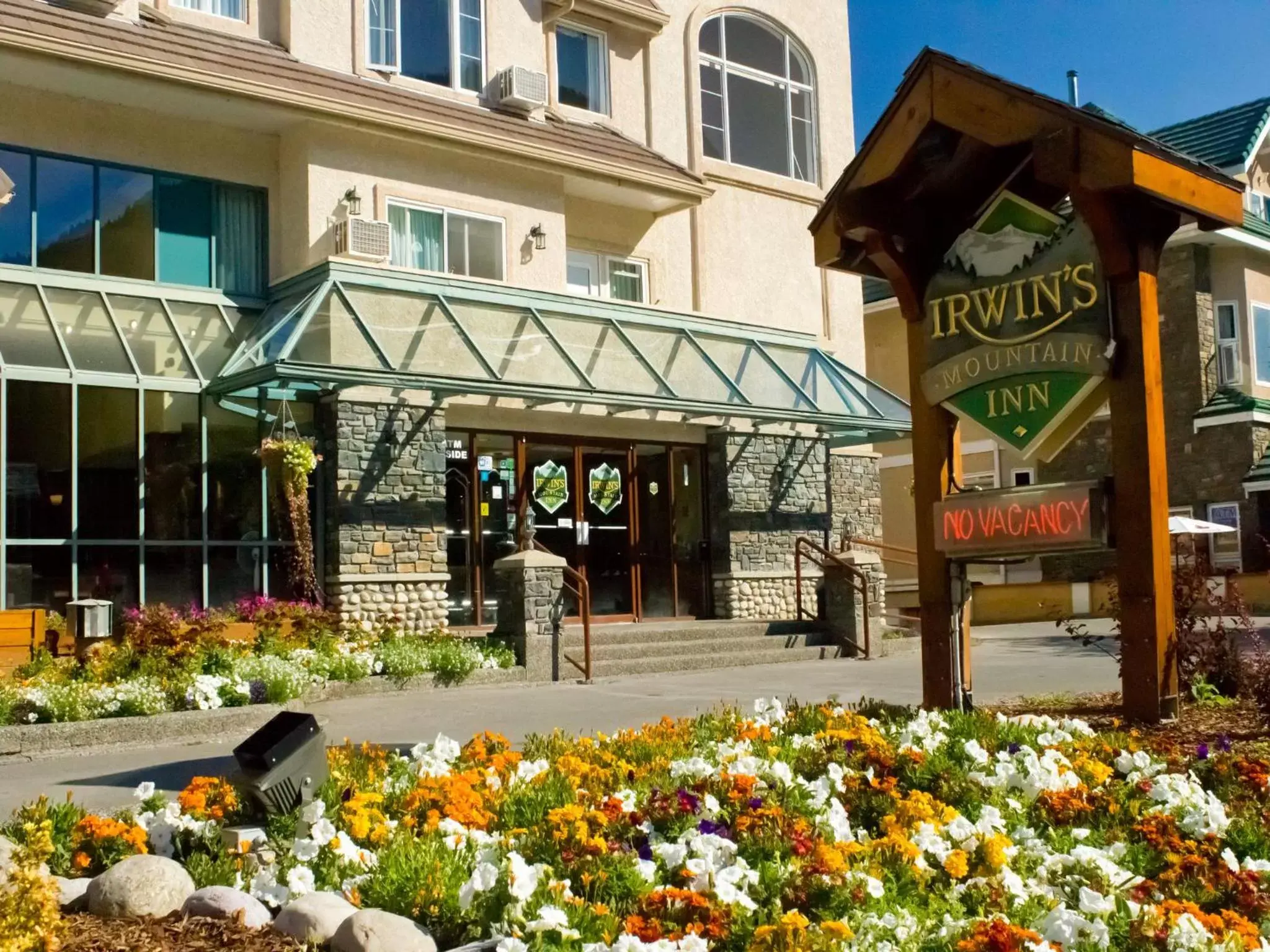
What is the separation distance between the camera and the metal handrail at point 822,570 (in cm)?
1784

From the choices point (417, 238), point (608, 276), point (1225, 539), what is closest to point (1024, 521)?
point (417, 238)

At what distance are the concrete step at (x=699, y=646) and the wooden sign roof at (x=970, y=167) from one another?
7.89 metres

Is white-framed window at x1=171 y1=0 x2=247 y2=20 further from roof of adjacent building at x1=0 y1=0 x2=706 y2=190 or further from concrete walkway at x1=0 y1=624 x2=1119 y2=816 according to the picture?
concrete walkway at x1=0 y1=624 x2=1119 y2=816

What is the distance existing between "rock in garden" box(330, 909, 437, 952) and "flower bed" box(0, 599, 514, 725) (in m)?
7.03

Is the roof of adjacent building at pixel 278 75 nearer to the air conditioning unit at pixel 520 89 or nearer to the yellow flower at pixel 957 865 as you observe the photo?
the air conditioning unit at pixel 520 89

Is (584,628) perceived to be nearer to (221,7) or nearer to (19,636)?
(19,636)

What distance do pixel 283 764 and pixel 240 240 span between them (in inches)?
504

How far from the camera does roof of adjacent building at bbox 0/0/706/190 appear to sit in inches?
583

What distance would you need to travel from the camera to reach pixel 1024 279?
791cm

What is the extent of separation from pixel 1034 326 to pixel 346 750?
456cm

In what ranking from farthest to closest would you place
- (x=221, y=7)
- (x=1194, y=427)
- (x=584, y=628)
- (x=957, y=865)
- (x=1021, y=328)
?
(x=1194, y=427) < (x=221, y=7) < (x=584, y=628) < (x=1021, y=328) < (x=957, y=865)

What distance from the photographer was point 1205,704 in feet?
27.2

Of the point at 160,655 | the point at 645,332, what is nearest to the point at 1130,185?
the point at 160,655

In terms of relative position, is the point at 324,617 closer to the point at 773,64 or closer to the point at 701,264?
the point at 701,264
